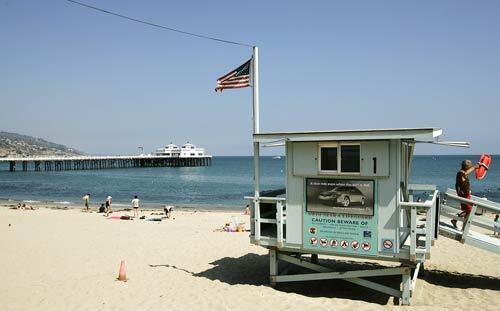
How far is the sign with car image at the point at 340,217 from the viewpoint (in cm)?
853

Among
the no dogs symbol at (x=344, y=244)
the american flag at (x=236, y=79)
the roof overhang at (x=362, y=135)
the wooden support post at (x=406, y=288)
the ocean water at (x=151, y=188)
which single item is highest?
the american flag at (x=236, y=79)

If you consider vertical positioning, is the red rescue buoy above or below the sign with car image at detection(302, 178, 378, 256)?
above

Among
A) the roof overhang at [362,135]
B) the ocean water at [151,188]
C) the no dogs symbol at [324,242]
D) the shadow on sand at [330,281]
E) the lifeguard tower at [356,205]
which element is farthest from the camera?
the ocean water at [151,188]

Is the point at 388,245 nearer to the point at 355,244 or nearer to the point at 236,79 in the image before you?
the point at 355,244

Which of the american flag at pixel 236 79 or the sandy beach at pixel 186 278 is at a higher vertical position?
the american flag at pixel 236 79

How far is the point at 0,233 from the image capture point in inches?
734

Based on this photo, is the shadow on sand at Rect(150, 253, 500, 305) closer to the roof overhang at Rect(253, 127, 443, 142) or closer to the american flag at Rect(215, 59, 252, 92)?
the roof overhang at Rect(253, 127, 443, 142)

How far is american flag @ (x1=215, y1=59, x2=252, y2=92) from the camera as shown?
10.9 meters

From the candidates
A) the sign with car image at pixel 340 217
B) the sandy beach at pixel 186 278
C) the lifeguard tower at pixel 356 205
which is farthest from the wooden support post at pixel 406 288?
the sign with car image at pixel 340 217

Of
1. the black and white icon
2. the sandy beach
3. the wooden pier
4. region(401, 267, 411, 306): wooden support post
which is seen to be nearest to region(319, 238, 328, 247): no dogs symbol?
the black and white icon

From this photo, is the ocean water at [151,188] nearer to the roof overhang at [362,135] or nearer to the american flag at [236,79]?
the american flag at [236,79]

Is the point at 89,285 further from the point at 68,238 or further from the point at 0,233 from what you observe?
the point at 0,233

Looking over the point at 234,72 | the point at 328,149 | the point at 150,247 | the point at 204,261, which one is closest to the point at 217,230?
the point at 150,247

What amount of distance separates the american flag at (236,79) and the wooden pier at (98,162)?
99371 millimetres
